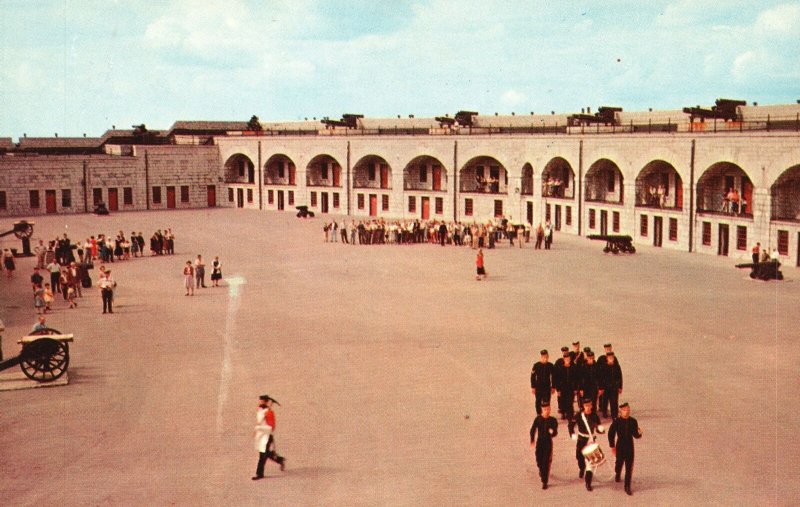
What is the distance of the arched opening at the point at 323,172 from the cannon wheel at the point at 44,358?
46.5 metres

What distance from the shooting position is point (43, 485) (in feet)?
41.6

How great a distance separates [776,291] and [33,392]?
2340 centimetres

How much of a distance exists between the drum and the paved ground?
429 millimetres

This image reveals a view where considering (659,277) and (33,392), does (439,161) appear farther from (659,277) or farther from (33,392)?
(33,392)

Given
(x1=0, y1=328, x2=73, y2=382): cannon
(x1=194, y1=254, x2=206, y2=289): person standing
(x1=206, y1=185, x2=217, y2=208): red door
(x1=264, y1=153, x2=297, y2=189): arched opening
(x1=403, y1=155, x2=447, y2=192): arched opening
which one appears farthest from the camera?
(x1=206, y1=185, x2=217, y2=208): red door

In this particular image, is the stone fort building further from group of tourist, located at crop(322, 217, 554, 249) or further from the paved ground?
the paved ground

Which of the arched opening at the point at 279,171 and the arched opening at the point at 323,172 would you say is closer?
the arched opening at the point at 323,172

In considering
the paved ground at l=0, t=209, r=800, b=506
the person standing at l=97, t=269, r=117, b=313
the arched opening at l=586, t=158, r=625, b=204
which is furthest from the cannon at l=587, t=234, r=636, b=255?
the person standing at l=97, t=269, r=117, b=313

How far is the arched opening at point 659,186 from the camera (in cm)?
4234

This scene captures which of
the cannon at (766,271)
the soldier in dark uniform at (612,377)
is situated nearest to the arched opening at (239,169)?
the cannon at (766,271)

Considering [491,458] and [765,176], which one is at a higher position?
[765,176]

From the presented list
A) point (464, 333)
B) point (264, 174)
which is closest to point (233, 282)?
point (464, 333)

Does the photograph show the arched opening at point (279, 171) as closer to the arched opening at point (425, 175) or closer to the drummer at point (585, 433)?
the arched opening at point (425, 175)

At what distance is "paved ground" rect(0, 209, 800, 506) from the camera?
1262 centimetres
